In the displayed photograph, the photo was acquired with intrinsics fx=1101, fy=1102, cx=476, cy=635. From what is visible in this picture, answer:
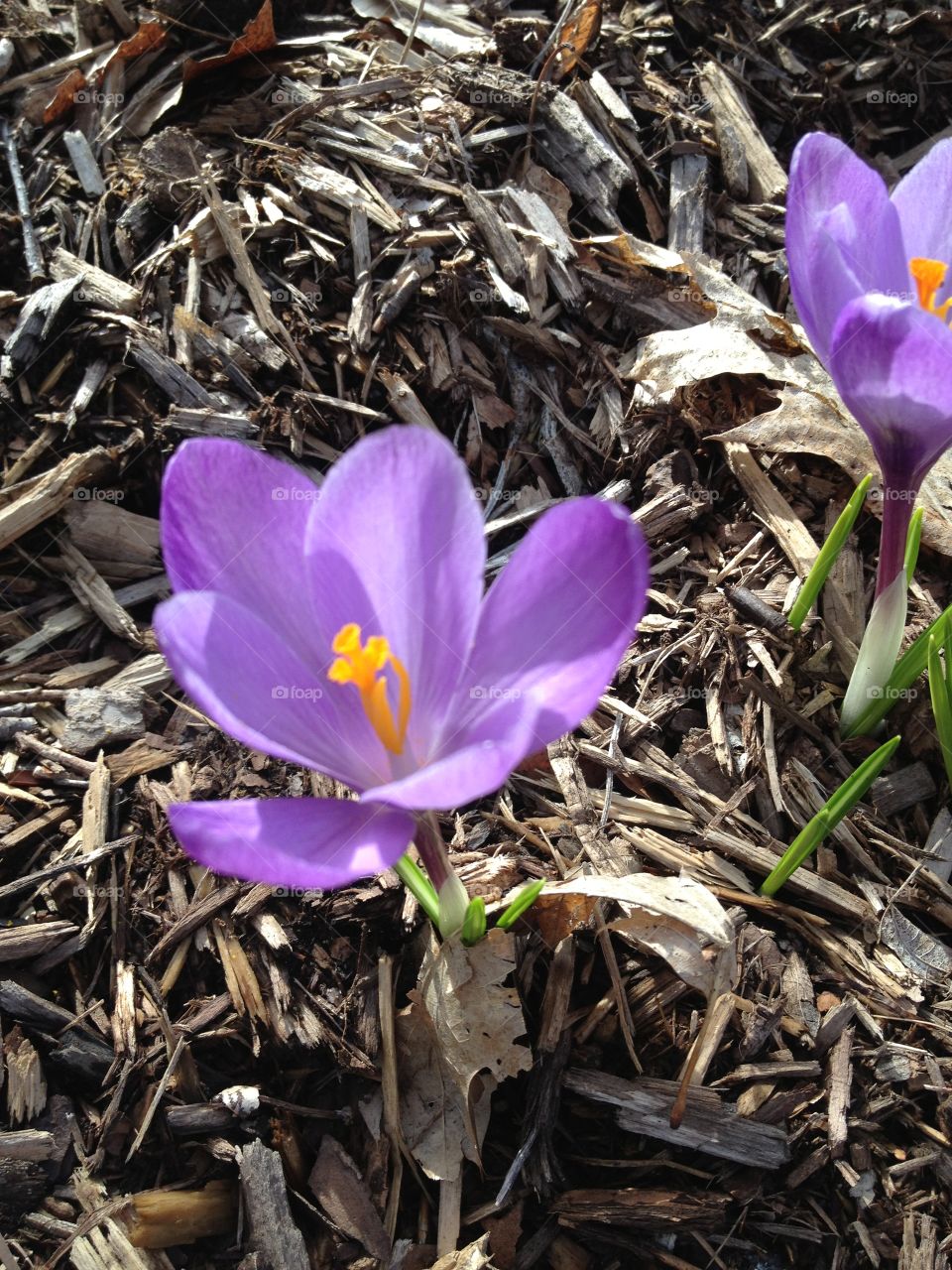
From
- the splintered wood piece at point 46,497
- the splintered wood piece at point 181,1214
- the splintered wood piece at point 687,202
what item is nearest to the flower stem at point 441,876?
the splintered wood piece at point 181,1214

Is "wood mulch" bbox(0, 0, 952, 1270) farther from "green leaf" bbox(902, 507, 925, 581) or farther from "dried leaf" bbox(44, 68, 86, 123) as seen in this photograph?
"green leaf" bbox(902, 507, 925, 581)

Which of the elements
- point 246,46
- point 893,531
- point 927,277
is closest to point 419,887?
point 893,531

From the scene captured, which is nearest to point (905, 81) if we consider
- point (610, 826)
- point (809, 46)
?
point (809, 46)

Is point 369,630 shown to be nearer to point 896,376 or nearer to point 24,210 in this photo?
point 896,376

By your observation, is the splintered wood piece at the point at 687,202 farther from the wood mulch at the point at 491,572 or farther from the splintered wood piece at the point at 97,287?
the splintered wood piece at the point at 97,287

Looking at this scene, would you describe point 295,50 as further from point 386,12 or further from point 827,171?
point 827,171

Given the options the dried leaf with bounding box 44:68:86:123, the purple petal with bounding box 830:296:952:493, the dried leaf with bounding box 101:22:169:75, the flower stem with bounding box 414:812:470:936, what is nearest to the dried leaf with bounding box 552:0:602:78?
the dried leaf with bounding box 101:22:169:75
